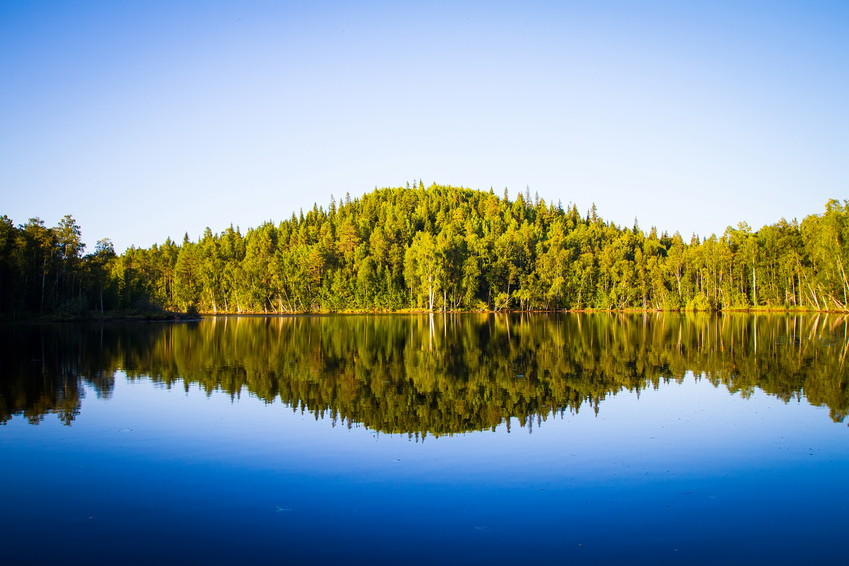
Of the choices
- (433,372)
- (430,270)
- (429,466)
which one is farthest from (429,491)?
(430,270)

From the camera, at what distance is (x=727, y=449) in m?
12.4

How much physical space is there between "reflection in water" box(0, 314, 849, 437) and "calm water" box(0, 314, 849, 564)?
0.54ft

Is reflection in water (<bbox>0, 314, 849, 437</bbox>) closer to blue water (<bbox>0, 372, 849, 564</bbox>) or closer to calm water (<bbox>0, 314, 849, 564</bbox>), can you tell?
calm water (<bbox>0, 314, 849, 564</bbox>)

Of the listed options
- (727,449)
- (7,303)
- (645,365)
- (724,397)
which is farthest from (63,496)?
(7,303)

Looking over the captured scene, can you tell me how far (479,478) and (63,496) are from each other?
23.6ft

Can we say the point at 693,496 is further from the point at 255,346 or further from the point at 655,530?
the point at 255,346

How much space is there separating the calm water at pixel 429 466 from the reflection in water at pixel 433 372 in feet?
0.54

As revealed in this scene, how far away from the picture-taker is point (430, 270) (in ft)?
325

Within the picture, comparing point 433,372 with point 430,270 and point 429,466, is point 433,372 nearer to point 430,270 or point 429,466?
point 429,466

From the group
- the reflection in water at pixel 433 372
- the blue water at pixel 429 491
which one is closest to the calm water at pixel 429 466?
the blue water at pixel 429 491

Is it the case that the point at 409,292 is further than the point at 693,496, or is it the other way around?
the point at 409,292

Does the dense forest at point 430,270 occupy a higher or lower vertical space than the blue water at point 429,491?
higher

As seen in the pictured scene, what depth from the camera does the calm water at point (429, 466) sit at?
26.0 feet

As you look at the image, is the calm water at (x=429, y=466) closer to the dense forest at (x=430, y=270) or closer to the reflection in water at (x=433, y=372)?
the reflection in water at (x=433, y=372)
